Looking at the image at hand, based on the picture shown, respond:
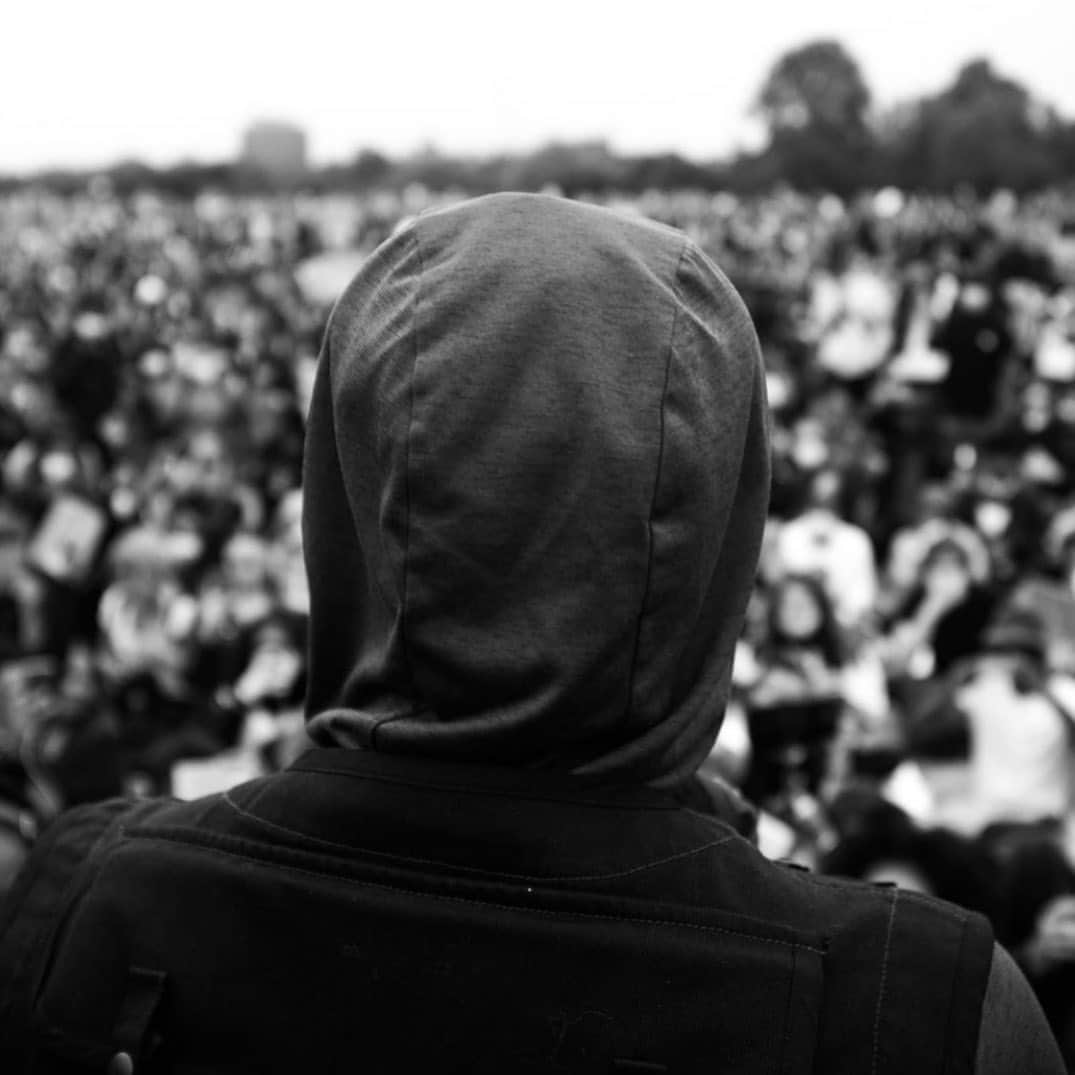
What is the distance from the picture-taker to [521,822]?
2.98 feet

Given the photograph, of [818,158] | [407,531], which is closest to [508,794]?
[407,531]

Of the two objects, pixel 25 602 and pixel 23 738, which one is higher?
pixel 23 738

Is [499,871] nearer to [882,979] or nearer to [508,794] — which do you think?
[508,794]

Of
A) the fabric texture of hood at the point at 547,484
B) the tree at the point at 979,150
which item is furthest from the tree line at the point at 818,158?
the fabric texture of hood at the point at 547,484

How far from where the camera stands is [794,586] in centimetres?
583

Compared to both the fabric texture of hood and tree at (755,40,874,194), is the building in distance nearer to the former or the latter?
tree at (755,40,874,194)

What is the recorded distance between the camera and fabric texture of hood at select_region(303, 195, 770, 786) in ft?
3.04

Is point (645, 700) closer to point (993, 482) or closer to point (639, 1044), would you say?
point (639, 1044)

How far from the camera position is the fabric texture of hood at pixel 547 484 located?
0.93 m

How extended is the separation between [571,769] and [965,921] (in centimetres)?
26

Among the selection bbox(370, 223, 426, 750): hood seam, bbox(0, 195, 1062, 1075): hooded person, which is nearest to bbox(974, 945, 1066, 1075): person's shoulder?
bbox(0, 195, 1062, 1075): hooded person

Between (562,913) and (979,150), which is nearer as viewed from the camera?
(562,913)

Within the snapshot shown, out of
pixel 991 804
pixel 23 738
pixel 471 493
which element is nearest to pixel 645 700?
pixel 471 493

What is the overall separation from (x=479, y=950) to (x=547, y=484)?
0.29m
